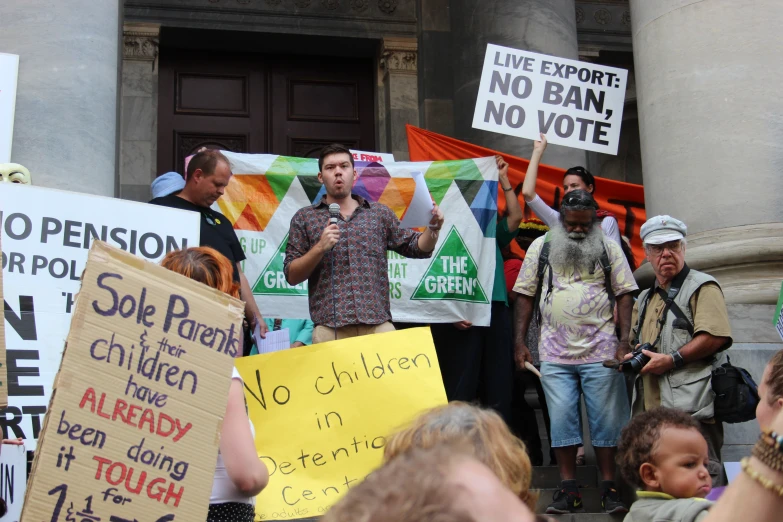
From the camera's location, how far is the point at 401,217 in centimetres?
809

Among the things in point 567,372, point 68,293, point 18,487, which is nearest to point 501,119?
point 567,372

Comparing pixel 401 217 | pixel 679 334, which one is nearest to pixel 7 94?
pixel 401 217

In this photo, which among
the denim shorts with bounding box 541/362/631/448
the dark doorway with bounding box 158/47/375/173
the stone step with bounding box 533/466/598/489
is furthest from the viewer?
the dark doorway with bounding box 158/47/375/173

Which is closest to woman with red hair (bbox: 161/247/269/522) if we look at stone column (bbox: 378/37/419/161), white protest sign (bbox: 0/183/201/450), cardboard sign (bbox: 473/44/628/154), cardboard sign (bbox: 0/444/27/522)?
cardboard sign (bbox: 0/444/27/522)

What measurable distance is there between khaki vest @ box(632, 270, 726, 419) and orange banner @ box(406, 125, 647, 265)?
3.66 meters

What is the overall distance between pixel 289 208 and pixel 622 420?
3.13 m

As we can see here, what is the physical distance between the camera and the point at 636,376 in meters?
6.29

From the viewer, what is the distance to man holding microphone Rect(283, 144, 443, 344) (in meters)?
6.03

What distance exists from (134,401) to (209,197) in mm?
3231

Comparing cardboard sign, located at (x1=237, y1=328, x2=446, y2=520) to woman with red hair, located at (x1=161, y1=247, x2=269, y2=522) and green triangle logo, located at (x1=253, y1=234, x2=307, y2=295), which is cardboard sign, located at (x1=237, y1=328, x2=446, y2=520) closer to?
woman with red hair, located at (x1=161, y1=247, x2=269, y2=522)

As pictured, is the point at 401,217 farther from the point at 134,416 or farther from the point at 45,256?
the point at 134,416

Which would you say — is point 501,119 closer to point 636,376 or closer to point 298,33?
point 636,376

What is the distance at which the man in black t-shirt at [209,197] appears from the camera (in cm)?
620

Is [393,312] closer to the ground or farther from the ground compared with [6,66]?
closer to the ground
